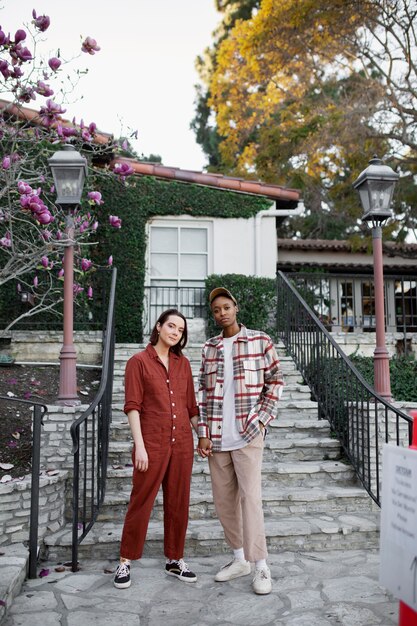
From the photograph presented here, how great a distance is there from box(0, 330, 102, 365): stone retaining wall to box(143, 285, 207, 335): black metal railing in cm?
249

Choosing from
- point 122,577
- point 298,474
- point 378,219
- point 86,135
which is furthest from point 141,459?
point 86,135

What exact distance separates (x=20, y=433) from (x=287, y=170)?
368 inches

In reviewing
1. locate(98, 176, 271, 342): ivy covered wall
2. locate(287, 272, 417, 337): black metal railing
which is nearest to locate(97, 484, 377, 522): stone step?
locate(98, 176, 271, 342): ivy covered wall

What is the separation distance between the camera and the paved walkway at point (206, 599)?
299 centimetres

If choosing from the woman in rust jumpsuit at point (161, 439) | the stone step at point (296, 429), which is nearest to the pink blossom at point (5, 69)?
the woman in rust jumpsuit at point (161, 439)

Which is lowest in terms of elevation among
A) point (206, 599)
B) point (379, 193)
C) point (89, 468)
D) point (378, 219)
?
point (206, 599)

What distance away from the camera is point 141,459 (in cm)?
328

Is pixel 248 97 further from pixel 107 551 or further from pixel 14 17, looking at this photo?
pixel 107 551

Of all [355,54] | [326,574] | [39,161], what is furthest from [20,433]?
[355,54]

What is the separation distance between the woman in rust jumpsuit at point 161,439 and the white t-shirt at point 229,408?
0.77 feet

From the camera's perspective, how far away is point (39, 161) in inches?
351

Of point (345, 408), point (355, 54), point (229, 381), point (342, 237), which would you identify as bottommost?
point (345, 408)

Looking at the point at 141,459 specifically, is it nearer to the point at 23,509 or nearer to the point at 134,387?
the point at 134,387

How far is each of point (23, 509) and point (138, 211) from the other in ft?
23.4
